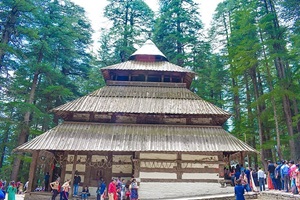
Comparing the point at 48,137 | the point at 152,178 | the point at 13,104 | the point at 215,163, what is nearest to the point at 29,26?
the point at 13,104

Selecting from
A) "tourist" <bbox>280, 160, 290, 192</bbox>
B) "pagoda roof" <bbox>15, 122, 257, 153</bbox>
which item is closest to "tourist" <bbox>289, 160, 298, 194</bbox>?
"tourist" <bbox>280, 160, 290, 192</bbox>

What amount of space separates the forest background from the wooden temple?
21.6ft

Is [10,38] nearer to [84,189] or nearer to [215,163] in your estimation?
[84,189]

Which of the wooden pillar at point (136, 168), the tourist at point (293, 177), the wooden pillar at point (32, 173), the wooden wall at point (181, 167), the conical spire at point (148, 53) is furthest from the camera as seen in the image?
the conical spire at point (148, 53)

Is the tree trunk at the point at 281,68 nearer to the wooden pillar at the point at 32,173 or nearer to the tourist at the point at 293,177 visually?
the tourist at the point at 293,177

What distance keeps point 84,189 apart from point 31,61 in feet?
52.9

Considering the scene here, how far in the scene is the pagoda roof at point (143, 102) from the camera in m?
18.2

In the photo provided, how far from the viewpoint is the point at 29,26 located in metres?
24.7

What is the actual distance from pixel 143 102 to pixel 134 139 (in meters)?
3.58

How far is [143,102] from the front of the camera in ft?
64.2

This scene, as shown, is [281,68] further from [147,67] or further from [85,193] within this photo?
[85,193]

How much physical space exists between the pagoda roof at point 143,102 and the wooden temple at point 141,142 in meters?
0.07

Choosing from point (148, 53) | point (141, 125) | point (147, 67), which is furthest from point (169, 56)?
point (141, 125)

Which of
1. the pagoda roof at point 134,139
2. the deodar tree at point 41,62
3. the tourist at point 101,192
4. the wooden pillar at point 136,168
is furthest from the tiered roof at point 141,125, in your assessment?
the deodar tree at point 41,62
